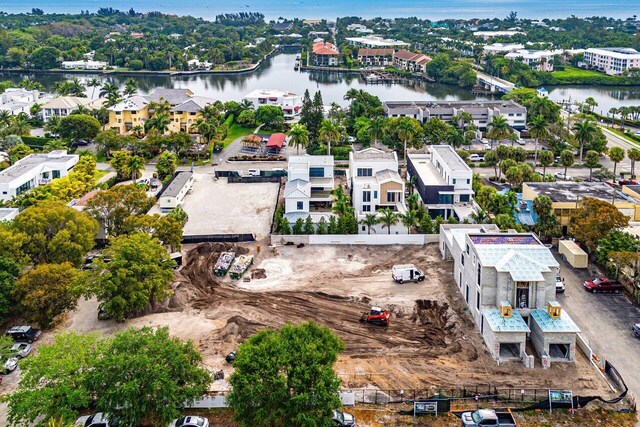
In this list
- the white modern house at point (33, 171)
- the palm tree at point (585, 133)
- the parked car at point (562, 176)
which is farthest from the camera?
the palm tree at point (585, 133)

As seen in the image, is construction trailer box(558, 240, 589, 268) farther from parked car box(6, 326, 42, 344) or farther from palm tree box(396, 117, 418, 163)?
parked car box(6, 326, 42, 344)

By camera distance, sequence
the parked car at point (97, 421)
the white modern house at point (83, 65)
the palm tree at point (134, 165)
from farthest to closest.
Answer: the white modern house at point (83, 65) < the palm tree at point (134, 165) < the parked car at point (97, 421)

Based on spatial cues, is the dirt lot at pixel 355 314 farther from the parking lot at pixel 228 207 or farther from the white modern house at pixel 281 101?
the white modern house at pixel 281 101

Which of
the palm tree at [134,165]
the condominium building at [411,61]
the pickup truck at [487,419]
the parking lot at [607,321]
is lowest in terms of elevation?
the parking lot at [607,321]

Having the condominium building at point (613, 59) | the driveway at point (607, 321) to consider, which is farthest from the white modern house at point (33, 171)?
the condominium building at point (613, 59)

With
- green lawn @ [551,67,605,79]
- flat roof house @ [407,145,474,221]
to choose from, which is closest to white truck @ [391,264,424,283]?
flat roof house @ [407,145,474,221]
